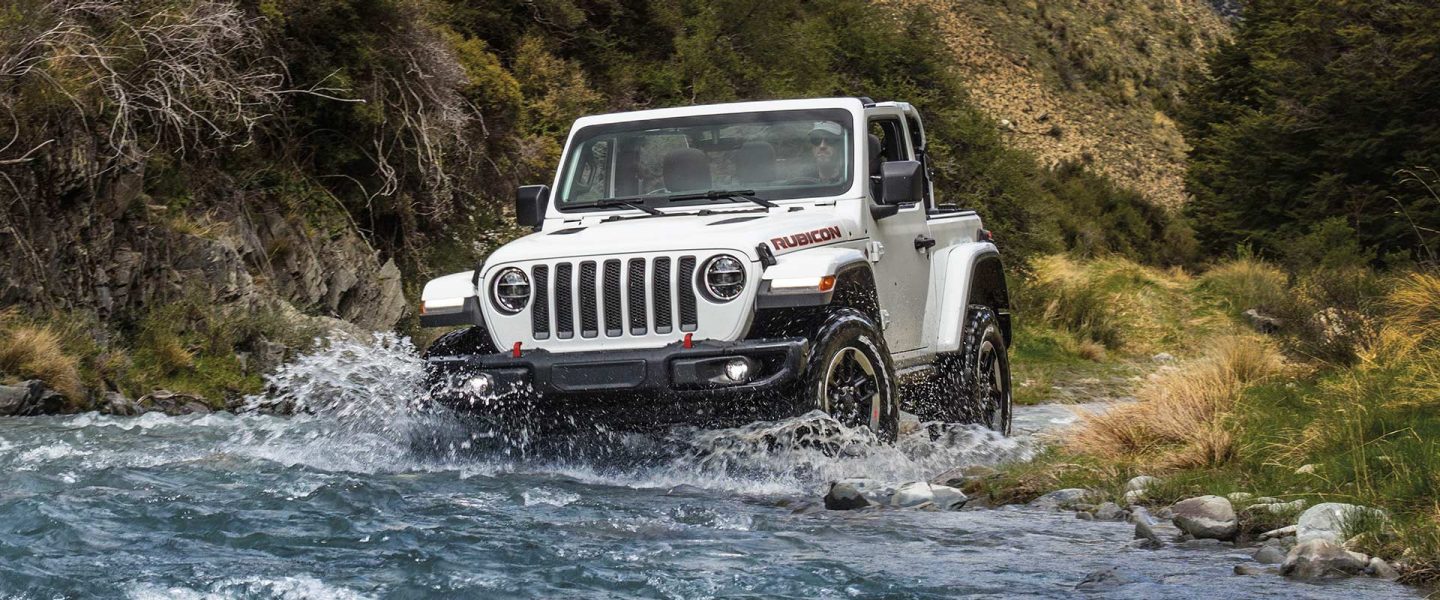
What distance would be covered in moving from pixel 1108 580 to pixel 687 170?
457 centimetres

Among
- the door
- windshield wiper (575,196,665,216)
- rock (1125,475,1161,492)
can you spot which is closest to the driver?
the door

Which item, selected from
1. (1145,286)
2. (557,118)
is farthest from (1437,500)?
(1145,286)

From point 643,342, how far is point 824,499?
1201mm

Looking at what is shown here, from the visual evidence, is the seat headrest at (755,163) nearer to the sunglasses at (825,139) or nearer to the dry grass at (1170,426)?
the sunglasses at (825,139)

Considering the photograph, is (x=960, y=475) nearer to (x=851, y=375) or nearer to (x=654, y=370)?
(x=851, y=375)

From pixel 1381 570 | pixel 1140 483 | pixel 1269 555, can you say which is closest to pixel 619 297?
pixel 1140 483

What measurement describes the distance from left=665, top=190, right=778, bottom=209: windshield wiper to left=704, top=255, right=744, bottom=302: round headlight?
3.80 ft

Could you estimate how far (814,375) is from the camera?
25.6 ft

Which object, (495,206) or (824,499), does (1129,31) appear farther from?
(824,499)

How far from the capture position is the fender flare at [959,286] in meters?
10.0

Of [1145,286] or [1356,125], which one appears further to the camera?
[1145,286]

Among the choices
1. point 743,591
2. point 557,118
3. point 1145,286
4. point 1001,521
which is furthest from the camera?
point 1145,286

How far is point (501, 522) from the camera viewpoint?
6770 millimetres

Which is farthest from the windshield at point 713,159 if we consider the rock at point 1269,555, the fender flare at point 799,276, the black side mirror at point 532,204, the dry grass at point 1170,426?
the rock at point 1269,555
